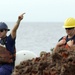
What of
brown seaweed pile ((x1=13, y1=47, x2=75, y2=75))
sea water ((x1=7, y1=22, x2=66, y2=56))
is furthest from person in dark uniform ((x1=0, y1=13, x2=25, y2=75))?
sea water ((x1=7, y1=22, x2=66, y2=56))

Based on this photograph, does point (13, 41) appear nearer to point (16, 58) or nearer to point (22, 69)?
point (16, 58)

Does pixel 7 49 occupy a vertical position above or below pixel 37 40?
above

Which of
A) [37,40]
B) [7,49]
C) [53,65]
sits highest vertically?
[53,65]

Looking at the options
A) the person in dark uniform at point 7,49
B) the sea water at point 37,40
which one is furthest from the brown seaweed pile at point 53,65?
the sea water at point 37,40

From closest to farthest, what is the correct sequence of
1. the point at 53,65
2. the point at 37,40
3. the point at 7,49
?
the point at 53,65
the point at 7,49
the point at 37,40

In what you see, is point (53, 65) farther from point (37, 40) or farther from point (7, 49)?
point (37, 40)

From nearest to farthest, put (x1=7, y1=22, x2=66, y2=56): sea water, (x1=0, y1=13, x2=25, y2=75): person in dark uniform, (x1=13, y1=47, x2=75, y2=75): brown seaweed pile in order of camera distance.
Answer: (x1=13, y1=47, x2=75, y2=75): brown seaweed pile, (x1=0, y1=13, x2=25, y2=75): person in dark uniform, (x1=7, y1=22, x2=66, y2=56): sea water

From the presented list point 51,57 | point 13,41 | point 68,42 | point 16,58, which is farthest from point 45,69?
point 16,58

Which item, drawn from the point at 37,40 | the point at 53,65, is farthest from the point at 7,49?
the point at 37,40

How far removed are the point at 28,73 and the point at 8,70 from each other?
1.81 m

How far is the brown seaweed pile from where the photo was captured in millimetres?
6449

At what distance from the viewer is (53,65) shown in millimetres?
6738

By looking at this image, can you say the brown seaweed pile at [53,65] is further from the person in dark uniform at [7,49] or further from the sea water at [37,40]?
the sea water at [37,40]

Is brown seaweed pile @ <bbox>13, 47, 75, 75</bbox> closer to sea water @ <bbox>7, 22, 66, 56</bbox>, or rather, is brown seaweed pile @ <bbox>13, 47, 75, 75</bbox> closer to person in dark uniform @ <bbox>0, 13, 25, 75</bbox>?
person in dark uniform @ <bbox>0, 13, 25, 75</bbox>
